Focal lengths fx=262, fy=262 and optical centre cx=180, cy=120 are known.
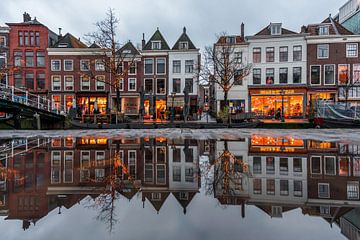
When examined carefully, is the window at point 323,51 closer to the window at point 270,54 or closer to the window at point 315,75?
the window at point 315,75

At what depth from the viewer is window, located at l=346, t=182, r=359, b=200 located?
4519 millimetres

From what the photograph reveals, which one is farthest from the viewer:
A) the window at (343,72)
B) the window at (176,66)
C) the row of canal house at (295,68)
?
the window at (176,66)

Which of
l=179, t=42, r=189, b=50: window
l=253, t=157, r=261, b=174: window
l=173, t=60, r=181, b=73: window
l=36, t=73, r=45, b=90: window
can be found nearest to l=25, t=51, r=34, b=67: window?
l=36, t=73, r=45, b=90: window

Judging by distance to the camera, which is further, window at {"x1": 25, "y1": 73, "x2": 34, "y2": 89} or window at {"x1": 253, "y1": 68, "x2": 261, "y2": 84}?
window at {"x1": 25, "y1": 73, "x2": 34, "y2": 89}

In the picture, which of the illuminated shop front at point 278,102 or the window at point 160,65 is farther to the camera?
the window at point 160,65

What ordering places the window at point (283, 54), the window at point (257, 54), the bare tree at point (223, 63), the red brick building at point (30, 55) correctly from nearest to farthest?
the bare tree at point (223, 63), the window at point (283, 54), the window at point (257, 54), the red brick building at point (30, 55)

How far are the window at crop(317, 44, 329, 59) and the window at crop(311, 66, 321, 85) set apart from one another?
5.48 ft

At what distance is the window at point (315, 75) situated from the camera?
36.8m

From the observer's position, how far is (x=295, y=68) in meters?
37.5

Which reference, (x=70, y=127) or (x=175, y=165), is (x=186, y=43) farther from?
(x=175, y=165)

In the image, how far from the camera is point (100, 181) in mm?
5551

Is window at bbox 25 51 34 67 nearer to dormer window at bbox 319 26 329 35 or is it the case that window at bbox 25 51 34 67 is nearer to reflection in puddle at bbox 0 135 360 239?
reflection in puddle at bbox 0 135 360 239

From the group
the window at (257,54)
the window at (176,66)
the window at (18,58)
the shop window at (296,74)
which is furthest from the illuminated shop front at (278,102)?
the window at (18,58)

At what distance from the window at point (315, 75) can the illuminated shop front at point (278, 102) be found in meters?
2.03
